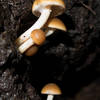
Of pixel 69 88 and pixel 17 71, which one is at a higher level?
pixel 17 71

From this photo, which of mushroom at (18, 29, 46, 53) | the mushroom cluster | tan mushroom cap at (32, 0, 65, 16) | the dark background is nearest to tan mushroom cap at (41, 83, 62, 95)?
the dark background

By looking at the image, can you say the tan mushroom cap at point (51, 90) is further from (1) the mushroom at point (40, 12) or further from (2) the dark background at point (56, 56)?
(1) the mushroom at point (40, 12)

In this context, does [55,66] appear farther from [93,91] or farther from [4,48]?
[93,91]

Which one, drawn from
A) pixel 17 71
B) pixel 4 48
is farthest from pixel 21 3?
pixel 17 71

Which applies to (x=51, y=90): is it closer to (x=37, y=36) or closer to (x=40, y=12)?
(x=37, y=36)

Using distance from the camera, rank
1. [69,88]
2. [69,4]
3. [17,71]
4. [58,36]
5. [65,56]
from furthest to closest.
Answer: [69,88] → [65,56] → [58,36] → [69,4] → [17,71]

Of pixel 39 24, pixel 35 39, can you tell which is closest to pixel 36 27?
pixel 39 24
